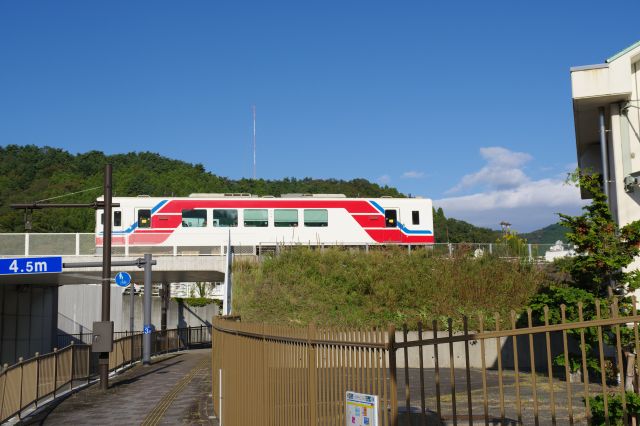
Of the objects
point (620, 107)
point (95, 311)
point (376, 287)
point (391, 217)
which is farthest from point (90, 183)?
point (620, 107)

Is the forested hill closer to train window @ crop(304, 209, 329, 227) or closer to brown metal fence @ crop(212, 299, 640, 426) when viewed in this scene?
train window @ crop(304, 209, 329, 227)

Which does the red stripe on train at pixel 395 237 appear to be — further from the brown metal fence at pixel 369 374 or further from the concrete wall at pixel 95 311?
the brown metal fence at pixel 369 374

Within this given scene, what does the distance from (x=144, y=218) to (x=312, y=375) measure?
30.6 metres

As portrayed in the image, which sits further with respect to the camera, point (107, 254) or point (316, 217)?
point (316, 217)

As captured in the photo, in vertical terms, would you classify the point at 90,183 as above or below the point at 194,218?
above

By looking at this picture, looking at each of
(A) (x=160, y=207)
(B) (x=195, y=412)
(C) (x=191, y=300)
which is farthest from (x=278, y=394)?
(C) (x=191, y=300)

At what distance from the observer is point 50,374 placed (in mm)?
A: 17172

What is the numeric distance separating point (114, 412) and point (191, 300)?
49017 millimetres

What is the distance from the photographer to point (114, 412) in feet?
51.3

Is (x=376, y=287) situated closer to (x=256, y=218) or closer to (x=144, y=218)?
(x=256, y=218)

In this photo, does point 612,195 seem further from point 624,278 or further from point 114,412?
point 114,412

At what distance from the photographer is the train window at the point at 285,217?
3753 centimetres

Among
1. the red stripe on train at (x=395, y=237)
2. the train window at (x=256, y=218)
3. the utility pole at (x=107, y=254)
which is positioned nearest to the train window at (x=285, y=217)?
the train window at (x=256, y=218)

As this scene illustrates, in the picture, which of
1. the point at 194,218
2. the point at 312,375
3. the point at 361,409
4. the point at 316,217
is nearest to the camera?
the point at 361,409
